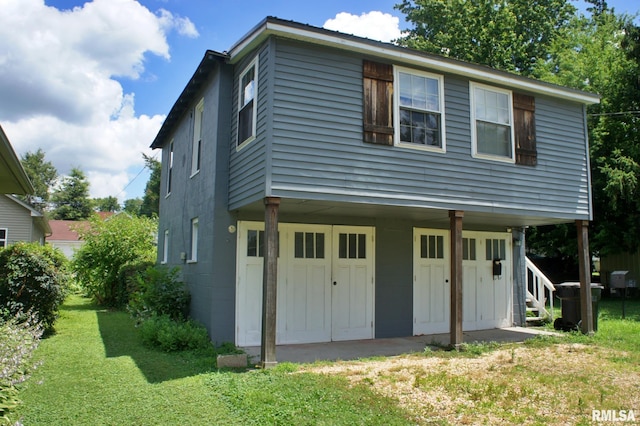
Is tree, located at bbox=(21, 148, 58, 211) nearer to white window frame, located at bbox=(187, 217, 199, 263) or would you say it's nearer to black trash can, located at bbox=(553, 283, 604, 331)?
white window frame, located at bbox=(187, 217, 199, 263)

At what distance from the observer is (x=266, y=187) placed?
6.94m

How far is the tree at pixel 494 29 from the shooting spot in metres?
24.0

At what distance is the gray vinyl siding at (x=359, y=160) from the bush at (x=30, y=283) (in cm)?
442

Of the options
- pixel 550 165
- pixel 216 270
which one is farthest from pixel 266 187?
pixel 550 165

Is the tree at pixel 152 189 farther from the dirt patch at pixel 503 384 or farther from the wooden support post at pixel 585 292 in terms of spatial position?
the dirt patch at pixel 503 384

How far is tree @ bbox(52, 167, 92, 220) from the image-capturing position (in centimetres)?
5091

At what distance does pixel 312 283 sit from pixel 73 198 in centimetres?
5061

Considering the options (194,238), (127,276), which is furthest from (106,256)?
(194,238)

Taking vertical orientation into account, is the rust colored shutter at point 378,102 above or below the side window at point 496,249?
above

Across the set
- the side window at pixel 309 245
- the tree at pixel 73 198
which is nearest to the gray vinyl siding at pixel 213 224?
the side window at pixel 309 245

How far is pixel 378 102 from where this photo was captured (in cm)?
807

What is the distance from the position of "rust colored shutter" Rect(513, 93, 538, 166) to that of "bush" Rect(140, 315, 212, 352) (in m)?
6.86

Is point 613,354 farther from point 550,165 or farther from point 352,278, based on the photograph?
point 352,278

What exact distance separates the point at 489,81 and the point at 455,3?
717 inches
